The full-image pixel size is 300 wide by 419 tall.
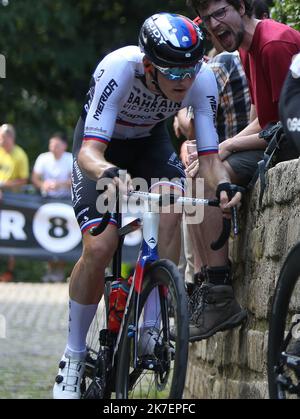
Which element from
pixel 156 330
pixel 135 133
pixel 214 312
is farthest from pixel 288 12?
pixel 156 330

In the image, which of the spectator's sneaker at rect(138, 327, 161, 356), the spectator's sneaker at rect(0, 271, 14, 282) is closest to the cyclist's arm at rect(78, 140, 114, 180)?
the spectator's sneaker at rect(138, 327, 161, 356)

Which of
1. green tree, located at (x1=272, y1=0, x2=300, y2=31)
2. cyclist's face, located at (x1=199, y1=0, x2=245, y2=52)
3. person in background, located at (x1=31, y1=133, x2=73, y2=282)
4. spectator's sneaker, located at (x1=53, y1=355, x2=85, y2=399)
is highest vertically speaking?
person in background, located at (x1=31, y1=133, x2=73, y2=282)

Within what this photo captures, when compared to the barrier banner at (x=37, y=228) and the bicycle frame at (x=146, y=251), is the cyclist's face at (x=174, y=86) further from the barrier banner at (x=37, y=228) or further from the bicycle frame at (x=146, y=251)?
the barrier banner at (x=37, y=228)

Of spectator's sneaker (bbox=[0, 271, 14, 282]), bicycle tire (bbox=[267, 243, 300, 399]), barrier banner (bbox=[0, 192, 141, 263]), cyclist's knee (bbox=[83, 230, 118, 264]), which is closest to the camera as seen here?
bicycle tire (bbox=[267, 243, 300, 399])

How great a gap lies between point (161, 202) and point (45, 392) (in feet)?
9.77

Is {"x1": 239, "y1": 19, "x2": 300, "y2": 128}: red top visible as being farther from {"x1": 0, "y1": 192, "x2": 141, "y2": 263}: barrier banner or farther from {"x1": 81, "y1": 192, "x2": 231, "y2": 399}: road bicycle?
{"x1": 0, "y1": 192, "x2": 141, "y2": 263}: barrier banner

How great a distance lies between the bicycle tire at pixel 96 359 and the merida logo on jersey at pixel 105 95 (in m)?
0.93

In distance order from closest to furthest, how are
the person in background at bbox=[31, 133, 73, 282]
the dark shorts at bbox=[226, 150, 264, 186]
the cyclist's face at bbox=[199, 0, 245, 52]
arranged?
the cyclist's face at bbox=[199, 0, 245, 52] < the dark shorts at bbox=[226, 150, 264, 186] < the person in background at bbox=[31, 133, 73, 282]

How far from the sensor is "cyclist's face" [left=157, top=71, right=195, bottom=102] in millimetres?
5254

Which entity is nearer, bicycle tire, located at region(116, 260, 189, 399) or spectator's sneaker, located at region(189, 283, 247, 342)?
bicycle tire, located at region(116, 260, 189, 399)

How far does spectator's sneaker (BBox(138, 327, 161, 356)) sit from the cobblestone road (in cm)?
235

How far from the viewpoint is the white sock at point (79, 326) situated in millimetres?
5832

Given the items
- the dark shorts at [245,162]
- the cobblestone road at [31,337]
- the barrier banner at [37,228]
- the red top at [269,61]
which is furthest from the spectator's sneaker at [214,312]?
the barrier banner at [37,228]

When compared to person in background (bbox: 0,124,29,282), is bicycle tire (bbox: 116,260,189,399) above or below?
below
